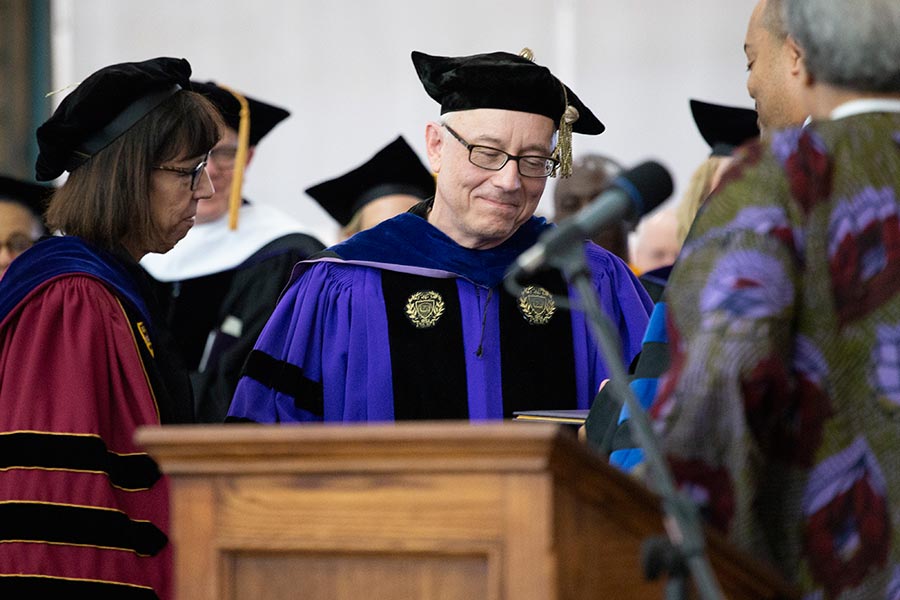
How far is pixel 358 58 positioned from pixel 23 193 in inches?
171

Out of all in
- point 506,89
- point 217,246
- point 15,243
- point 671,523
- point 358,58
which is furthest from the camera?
point 358,58

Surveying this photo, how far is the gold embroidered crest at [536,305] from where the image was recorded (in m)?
3.94

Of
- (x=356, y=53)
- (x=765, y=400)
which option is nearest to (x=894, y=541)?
(x=765, y=400)

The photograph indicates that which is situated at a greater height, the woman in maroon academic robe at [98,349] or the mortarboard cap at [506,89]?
the mortarboard cap at [506,89]

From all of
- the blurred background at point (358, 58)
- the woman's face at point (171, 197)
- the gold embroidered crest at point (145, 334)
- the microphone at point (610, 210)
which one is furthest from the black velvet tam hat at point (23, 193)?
the microphone at point (610, 210)

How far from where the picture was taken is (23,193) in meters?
5.93

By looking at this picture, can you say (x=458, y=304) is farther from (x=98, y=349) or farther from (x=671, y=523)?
(x=671, y=523)

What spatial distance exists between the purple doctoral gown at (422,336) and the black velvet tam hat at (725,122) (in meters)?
0.99

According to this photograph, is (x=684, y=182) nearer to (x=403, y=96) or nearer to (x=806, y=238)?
(x=403, y=96)

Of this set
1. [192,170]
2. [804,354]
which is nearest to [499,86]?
[192,170]

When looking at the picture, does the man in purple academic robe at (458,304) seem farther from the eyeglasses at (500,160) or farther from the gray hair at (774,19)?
the gray hair at (774,19)

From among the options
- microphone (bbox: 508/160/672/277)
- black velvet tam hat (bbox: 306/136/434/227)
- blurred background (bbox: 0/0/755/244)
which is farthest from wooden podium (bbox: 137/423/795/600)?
blurred background (bbox: 0/0/755/244)

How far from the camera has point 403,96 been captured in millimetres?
9859

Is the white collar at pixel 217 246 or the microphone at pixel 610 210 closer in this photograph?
the microphone at pixel 610 210
